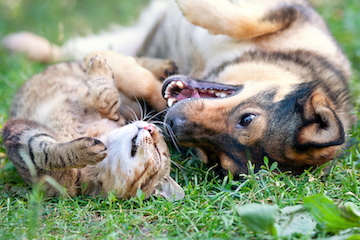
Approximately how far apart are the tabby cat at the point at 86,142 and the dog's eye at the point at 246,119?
0.78 m

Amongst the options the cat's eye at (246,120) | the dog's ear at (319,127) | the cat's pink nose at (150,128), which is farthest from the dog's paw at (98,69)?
the dog's ear at (319,127)

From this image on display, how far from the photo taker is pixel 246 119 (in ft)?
10.1

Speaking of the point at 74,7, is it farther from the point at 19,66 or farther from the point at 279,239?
the point at 279,239

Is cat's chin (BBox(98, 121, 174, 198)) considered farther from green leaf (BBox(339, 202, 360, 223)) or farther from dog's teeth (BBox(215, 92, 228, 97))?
green leaf (BBox(339, 202, 360, 223))

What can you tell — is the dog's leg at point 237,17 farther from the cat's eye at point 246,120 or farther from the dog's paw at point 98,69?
the cat's eye at point 246,120

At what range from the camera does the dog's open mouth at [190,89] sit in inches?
137

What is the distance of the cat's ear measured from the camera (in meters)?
2.98

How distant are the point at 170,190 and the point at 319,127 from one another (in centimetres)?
140

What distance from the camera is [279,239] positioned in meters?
2.19

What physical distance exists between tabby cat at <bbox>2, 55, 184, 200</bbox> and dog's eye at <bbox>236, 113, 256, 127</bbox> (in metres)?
0.78

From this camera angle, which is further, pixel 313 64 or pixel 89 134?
pixel 313 64

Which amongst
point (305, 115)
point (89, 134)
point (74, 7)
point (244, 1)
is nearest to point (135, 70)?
point (89, 134)

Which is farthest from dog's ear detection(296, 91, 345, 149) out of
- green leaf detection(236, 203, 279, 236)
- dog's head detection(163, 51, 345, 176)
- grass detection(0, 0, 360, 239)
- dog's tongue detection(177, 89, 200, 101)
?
dog's tongue detection(177, 89, 200, 101)

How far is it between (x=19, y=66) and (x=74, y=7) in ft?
12.0
